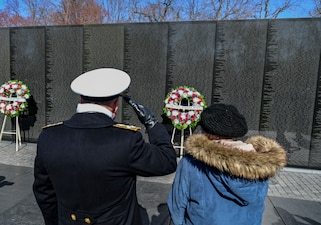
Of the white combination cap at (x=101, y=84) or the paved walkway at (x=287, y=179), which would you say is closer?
the white combination cap at (x=101, y=84)

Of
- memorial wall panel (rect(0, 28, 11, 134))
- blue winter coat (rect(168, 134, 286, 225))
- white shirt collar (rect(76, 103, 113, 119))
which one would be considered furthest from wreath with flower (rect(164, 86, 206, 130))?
memorial wall panel (rect(0, 28, 11, 134))

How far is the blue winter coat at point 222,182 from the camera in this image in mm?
1396

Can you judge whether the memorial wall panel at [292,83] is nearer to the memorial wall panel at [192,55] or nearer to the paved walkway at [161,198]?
the paved walkway at [161,198]

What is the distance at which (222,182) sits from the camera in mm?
1500

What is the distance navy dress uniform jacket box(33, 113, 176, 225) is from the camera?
1.21 meters

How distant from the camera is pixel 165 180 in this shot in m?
4.40

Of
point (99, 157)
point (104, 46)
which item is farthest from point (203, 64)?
point (99, 157)

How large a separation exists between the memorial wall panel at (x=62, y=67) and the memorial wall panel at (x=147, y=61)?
1311 millimetres

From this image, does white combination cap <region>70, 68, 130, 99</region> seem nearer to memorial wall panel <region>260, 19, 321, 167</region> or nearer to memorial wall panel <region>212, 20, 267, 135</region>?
memorial wall panel <region>212, 20, 267, 135</region>

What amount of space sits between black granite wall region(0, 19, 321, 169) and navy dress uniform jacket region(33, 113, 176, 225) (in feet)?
14.5

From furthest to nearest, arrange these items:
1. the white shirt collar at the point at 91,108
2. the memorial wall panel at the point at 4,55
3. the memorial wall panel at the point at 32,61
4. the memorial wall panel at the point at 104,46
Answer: the memorial wall panel at the point at 4,55, the memorial wall panel at the point at 32,61, the memorial wall panel at the point at 104,46, the white shirt collar at the point at 91,108

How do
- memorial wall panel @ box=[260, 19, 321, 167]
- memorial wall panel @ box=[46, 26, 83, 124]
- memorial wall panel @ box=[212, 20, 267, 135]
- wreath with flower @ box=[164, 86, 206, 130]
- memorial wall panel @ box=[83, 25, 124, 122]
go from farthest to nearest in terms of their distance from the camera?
memorial wall panel @ box=[46, 26, 83, 124] < memorial wall panel @ box=[83, 25, 124, 122] < memorial wall panel @ box=[212, 20, 267, 135] < memorial wall panel @ box=[260, 19, 321, 167] < wreath with flower @ box=[164, 86, 206, 130]

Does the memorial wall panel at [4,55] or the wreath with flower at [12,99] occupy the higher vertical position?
the memorial wall panel at [4,55]

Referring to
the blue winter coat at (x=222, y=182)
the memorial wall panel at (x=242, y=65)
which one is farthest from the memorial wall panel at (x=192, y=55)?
the blue winter coat at (x=222, y=182)
